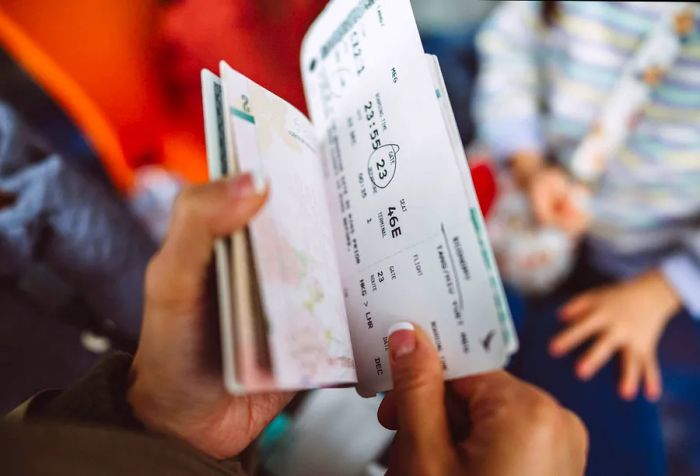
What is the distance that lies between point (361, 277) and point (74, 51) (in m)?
0.62

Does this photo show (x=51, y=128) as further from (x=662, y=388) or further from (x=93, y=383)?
(x=662, y=388)

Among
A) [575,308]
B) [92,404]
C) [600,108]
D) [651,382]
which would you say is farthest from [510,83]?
[92,404]

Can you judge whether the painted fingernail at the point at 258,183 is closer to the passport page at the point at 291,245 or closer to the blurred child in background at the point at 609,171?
the passport page at the point at 291,245

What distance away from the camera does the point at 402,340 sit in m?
0.30

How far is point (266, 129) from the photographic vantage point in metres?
0.31

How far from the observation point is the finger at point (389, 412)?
349 mm

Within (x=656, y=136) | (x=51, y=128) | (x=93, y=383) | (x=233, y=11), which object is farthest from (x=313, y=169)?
(x=51, y=128)

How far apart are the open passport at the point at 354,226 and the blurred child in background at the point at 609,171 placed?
401 millimetres

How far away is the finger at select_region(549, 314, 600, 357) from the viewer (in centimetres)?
63

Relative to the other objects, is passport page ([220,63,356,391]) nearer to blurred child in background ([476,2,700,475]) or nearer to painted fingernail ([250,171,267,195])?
painted fingernail ([250,171,267,195])

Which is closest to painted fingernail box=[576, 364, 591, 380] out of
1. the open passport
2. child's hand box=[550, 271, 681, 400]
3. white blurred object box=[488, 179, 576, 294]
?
child's hand box=[550, 271, 681, 400]

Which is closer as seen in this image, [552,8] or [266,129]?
[266,129]

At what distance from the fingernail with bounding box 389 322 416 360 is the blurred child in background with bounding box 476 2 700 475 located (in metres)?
0.40

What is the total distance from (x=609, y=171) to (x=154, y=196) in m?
0.72
